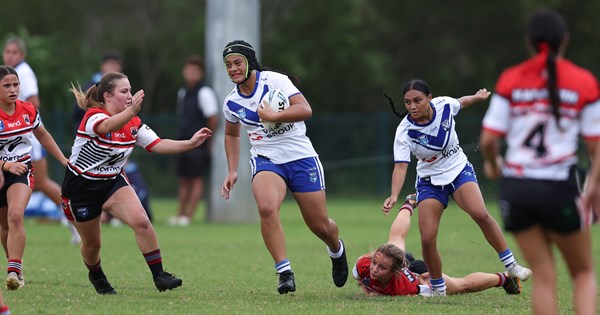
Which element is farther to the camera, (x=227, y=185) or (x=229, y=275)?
(x=229, y=275)

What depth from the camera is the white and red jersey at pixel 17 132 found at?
862 centimetres

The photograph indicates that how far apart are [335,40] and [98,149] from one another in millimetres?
24243

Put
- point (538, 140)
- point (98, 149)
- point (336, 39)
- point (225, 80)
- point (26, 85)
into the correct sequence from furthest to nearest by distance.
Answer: point (336, 39)
point (225, 80)
point (26, 85)
point (98, 149)
point (538, 140)

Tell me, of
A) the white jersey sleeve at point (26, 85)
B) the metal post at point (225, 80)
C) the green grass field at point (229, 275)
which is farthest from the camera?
the metal post at point (225, 80)

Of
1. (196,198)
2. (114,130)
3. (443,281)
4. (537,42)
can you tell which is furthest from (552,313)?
(196,198)

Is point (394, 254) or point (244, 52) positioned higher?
point (244, 52)

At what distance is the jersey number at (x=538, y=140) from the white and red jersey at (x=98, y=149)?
350 centimetres

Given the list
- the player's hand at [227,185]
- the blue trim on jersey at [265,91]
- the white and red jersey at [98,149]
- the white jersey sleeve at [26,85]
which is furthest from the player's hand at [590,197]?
the white jersey sleeve at [26,85]

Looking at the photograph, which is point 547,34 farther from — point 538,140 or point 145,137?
point 145,137

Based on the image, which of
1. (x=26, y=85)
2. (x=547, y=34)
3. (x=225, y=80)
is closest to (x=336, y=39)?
(x=225, y=80)

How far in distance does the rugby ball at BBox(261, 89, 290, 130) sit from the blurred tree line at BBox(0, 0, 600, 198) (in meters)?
21.6

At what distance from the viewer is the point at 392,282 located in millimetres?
8398

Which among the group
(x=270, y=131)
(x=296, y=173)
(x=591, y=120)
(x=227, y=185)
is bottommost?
(x=227, y=185)

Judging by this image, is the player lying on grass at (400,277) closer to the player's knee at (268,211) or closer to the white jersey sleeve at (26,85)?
the player's knee at (268,211)
